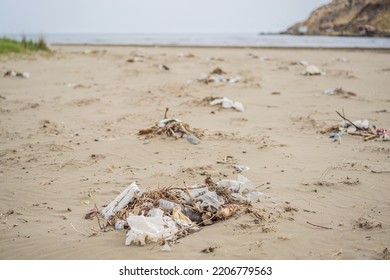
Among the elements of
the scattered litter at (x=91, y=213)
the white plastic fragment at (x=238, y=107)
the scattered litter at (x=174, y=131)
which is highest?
the white plastic fragment at (x=238, y=107)

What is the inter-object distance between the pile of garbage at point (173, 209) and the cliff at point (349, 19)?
134ft

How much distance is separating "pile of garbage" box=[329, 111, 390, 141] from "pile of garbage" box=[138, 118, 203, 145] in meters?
1.93

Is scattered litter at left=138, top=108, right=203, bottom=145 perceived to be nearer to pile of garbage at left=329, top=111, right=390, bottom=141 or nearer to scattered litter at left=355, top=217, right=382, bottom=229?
pile of garbage at left=329, top=111, right=390, bottom=141

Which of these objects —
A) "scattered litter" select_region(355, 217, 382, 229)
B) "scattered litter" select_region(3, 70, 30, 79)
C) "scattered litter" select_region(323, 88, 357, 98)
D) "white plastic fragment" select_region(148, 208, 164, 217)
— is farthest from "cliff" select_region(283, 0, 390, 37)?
"white plastic fragment" select_region(148, 208, 164, 217)

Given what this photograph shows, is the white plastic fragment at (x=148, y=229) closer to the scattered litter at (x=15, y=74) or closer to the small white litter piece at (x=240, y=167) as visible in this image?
the small white litter piece at (x=240, y=167)

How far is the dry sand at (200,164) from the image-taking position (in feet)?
8.70

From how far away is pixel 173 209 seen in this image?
9.55ft

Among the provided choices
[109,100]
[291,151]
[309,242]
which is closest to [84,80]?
[109,100]

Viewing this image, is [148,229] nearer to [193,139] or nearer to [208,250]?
[208,250]

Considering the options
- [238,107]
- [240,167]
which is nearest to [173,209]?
[240,167]

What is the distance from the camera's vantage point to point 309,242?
8.64 ft

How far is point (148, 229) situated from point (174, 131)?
2591 millimetres

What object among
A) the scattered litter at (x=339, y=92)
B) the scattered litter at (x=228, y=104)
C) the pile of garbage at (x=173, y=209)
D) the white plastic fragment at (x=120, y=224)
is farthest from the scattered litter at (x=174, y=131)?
the scattered litter at (x=339, y=92)

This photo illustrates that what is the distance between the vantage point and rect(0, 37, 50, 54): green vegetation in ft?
51.7
